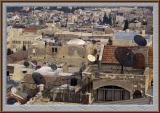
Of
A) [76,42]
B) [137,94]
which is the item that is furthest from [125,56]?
[76,42]

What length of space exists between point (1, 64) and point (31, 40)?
0.62m

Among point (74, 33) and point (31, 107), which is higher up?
point (74, 33)

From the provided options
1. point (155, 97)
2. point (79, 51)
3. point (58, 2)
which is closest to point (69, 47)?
point (79, 51)

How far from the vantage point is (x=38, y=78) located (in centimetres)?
785

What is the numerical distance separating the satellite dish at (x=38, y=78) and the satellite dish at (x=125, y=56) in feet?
4.12

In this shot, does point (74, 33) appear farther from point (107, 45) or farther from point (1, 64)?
point (1, 64)

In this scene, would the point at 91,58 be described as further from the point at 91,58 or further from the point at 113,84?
the point at 113,84

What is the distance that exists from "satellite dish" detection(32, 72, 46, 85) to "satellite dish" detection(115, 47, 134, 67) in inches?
49.5

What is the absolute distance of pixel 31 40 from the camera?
7.87 meters

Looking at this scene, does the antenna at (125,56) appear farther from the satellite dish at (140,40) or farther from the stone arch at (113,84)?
the stone arch at (113,84)

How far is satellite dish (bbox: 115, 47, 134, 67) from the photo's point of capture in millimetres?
7840

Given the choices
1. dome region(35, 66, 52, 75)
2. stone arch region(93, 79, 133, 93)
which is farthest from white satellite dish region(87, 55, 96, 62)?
dome region(35, 66, 52, 75)

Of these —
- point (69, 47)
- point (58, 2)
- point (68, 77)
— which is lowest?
point (68, 77)

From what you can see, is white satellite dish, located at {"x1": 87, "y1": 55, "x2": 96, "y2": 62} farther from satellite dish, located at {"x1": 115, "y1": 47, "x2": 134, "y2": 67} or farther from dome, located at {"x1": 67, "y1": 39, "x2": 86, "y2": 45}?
satellite dish, located at {"x1": 115, "y1": 47, "x2": 134, "y2": 67}
